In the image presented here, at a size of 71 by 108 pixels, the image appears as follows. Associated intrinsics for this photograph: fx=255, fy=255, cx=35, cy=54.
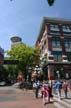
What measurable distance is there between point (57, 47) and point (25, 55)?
10910mm

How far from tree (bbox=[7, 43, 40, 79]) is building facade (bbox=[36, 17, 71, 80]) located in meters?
8.57

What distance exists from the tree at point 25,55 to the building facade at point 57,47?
8.57m

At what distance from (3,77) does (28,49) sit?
38810 millimetres

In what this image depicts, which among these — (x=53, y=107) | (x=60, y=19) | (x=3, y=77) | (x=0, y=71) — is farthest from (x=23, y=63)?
(x=53, y=107)

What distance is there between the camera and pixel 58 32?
196 ft

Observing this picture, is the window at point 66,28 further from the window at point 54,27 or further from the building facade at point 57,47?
the window at point 54,27

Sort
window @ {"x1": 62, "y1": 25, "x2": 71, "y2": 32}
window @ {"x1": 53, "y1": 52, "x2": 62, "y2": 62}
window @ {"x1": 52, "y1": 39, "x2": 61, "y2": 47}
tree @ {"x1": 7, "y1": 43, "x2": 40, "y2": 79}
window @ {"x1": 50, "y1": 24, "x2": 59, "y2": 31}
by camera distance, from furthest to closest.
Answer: tree @ {"x1": 7, "y1": 43, "x2": 40, "y2": 79}
window @ {"x1": 62, "y1": 25, "x2": 71, "y2": 32}
window @ {"x1": 50, "y1": 24, "x2": 59, "y2": 31}
window @ {"x1": 52, "y1": 39, "x2": 61, "y2": 47}
window @ {"x1": 53, "y1": 52, "x2": 62, "y2": 62}

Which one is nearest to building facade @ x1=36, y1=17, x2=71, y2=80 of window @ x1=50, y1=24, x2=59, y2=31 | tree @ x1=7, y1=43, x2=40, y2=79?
window @ x1=50, y1=24, x2=59, y2=31

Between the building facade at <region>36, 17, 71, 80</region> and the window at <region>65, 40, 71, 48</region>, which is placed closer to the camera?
the building facade at <region>36, 17, 71, 80</region>

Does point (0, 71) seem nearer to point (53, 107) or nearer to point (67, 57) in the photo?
point (67, 57)

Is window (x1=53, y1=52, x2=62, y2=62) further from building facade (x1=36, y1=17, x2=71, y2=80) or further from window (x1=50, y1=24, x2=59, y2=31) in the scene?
window (x1=50, y1=24, x2=59, y2=31)

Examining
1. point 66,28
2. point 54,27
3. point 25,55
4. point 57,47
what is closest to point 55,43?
point 57,47

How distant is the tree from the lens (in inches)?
2608

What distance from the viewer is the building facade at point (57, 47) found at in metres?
57.0
